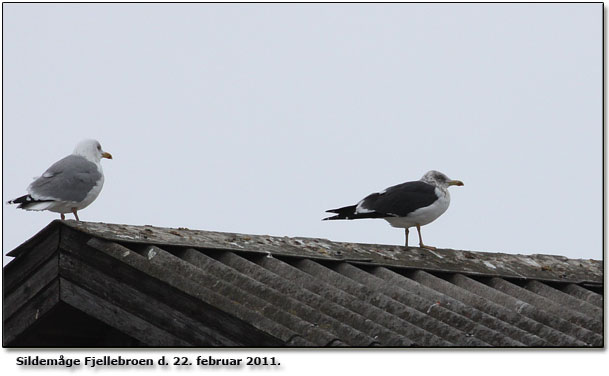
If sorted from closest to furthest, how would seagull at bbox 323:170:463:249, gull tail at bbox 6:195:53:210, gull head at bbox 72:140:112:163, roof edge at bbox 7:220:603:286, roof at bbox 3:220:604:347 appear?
roof at bbox 3:220:604:347 → roof edge at bbox 7:220:603:286 → gull tail at bbox 6:195:53:210 → gull head at bbox 72:140:112:163 → seagull at bbox 323:170:463:249

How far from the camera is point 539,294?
7.36m

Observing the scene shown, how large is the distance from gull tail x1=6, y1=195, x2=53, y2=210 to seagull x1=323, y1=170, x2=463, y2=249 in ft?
9.08

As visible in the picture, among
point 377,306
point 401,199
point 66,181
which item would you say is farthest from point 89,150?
point 377,306

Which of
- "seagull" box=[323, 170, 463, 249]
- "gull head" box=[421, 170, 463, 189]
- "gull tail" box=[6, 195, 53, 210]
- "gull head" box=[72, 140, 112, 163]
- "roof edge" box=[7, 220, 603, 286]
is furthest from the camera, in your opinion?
"gull head" box=[421, 170, 463, 189]

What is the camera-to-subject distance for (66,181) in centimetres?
783

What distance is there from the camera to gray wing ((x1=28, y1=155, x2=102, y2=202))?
7.66 meters

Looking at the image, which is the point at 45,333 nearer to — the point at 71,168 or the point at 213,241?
the point at 213,241

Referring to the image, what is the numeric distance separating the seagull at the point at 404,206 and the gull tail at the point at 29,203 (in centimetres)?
277

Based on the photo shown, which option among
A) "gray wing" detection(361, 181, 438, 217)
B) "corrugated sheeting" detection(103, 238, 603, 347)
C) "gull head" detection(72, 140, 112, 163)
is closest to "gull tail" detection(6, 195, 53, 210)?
"gull head" detection(72, 140, 112, 163)

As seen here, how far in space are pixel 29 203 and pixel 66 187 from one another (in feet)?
1.16

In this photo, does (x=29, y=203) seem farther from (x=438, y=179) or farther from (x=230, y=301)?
(x=438, y=179)

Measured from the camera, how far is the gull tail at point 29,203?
24.6 ft

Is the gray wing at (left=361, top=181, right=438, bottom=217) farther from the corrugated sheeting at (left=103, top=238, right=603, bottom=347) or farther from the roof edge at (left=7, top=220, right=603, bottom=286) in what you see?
the corrugated sheeting at (left=103, top=238, right=603, bottom=347)

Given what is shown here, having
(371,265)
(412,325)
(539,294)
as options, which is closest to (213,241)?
(371,265)
